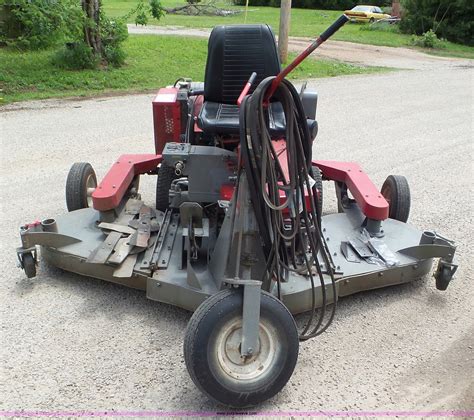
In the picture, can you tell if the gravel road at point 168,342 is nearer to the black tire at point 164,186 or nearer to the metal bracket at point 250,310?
the metal bracket at point 250,310

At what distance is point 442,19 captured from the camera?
22656 millimetres

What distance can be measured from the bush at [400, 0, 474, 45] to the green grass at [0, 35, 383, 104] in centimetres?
1101

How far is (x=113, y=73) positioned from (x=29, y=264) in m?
7.60

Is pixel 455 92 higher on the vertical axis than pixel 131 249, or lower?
lower

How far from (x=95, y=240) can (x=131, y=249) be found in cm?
28

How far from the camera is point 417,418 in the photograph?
236cm

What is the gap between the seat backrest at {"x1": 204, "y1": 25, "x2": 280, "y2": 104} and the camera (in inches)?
145

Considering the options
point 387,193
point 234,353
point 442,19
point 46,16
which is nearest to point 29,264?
point 234,353

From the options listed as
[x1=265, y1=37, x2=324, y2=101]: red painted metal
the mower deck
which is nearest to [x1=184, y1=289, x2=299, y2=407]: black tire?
the mower deck

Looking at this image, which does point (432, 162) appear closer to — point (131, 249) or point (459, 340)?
point (459, 340)

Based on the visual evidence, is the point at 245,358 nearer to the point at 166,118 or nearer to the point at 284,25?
the point at 166,118

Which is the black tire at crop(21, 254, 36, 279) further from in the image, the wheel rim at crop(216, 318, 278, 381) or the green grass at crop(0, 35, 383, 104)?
the green grass at crop(0, 35, 383, 104)

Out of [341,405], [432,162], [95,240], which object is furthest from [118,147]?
[341,405]

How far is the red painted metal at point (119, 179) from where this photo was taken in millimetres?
3402
